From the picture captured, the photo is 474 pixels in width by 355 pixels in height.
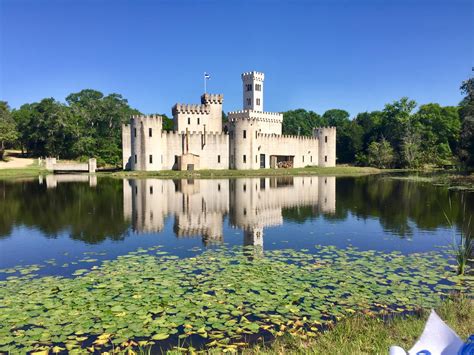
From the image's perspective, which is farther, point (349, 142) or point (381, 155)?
point (349, 142)

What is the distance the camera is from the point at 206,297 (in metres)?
8.27

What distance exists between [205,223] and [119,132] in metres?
66.8

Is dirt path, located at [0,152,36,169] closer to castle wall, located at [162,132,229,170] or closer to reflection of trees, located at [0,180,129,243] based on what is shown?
castle wall, located at [162,132,229,170]

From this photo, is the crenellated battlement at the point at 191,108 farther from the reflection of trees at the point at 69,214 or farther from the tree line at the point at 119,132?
the reflection of trees at the point at 69,214

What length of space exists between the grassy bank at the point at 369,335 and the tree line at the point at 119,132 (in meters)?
64.8

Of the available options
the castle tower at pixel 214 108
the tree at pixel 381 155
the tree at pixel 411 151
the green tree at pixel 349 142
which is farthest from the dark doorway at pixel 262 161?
the green tree at pixel 349 142

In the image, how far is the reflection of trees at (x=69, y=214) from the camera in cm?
1614

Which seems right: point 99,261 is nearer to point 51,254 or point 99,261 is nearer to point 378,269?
point 51,254

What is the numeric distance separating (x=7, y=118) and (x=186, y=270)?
89996 mm

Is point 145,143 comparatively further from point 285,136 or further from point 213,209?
point 213,209

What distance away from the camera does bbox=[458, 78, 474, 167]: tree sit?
Result: 4197 cm

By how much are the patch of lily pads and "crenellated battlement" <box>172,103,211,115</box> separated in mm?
56456

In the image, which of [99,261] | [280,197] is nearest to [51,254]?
[99,261]

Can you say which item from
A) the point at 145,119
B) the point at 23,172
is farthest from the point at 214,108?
the point at 23,172
